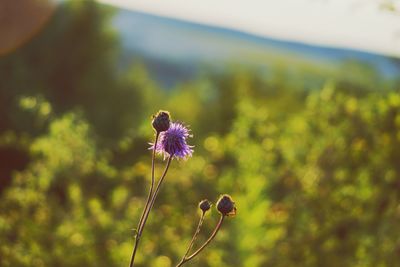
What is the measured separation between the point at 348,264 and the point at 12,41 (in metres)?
11.4

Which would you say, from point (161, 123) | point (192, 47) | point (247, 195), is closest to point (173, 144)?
point (161, 123)

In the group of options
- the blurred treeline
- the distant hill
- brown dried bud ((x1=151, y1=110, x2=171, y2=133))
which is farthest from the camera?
the distant hill

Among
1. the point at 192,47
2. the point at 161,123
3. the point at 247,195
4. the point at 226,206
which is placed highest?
the point at 192,47

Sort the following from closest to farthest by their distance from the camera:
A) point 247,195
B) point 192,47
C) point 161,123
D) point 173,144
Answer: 1. point 161,123
2. point 173,144
3. point 247,195
4. point 192,47

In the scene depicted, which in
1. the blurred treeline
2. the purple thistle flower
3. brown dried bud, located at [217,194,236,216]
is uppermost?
the blurred treeline

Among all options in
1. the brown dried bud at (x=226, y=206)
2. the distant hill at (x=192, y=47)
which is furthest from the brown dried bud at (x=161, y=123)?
the distant hill at (x=192, y=47)

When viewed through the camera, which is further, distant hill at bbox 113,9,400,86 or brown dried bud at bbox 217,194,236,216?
distant hill at bbox 113,9,400,86

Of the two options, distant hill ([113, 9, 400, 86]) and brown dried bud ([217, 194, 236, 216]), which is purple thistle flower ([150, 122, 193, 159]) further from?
distant hill ([113, 9, 400, 86])

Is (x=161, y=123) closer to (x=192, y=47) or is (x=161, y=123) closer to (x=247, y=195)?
(x=247, y=195)

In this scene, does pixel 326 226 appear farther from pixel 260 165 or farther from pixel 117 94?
pixel 117 94

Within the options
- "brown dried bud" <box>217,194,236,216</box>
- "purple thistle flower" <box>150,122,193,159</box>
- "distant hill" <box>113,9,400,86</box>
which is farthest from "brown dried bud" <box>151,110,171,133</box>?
"distant hill" <box>113,9,400,86</box>

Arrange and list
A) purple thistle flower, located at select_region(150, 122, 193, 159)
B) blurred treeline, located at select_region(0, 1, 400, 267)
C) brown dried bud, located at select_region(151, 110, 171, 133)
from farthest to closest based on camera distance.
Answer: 1. blurred treeline, located at select_region(0, 1, 400, 267)
2. purple thistle flower, located at select_region(150, 122, 193, 159)
3. brown dried bud, located at select_region(151, 110, 171, 133)

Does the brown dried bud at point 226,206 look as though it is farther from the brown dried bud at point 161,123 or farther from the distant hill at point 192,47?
the distant hill at point 192,47

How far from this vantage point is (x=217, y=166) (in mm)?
5711
